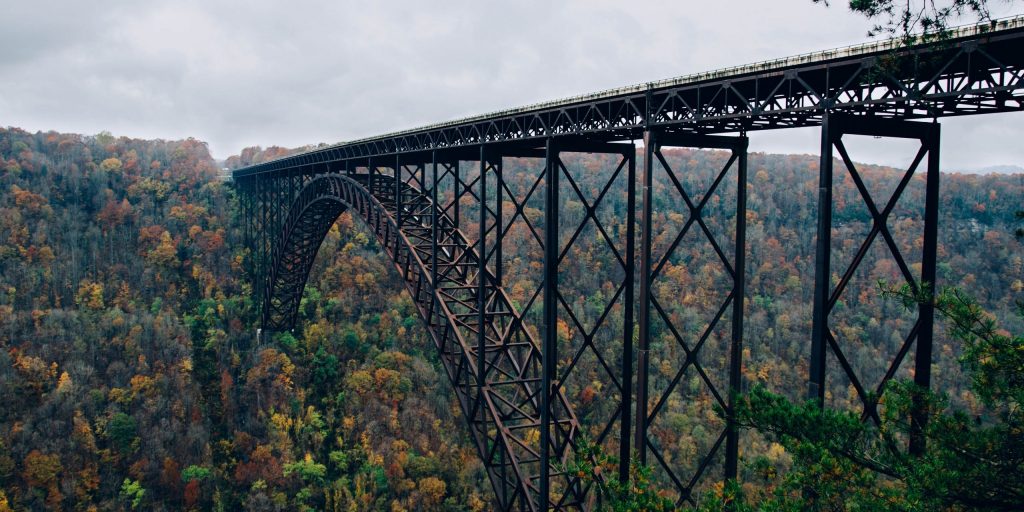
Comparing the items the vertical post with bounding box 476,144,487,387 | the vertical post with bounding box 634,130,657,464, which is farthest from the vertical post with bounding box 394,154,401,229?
the vertical post with bounding box 634,130,657,464

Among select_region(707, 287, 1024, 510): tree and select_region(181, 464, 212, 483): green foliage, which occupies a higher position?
select_region(707, 287, 1024, 510): tree

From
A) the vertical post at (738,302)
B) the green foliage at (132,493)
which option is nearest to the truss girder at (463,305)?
the vertical post at (738,302)

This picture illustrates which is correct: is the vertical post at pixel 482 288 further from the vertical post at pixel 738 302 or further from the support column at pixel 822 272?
the support column at pixel 822 272

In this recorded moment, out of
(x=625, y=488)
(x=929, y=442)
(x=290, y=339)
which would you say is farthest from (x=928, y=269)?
(x=290, y=339)

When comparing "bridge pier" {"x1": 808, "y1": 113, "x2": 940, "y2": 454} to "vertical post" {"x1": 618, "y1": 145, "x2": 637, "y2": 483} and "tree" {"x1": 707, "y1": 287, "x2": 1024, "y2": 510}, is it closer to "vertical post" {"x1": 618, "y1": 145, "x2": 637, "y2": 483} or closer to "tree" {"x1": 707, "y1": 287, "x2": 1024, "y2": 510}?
"tree" {"x1": 707, "y1": 287, "x2": 1024, "y2": 510}

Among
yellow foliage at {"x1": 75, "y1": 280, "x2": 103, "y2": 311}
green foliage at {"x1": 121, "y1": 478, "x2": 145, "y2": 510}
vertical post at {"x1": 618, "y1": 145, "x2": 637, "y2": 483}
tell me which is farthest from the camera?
yellow foliage at {"x1": 75, "y1": 280, "x2": 103, "y2": 311}

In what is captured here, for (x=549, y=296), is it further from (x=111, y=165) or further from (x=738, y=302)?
(x=111, y=165)

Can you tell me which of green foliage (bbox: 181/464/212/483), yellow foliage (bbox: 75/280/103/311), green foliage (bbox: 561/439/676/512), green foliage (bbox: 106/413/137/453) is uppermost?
green foliage (bbox: 561/439/676/512)

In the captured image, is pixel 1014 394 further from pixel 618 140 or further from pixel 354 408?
pixel 354 408

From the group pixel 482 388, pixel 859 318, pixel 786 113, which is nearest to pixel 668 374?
pixel 859 318
